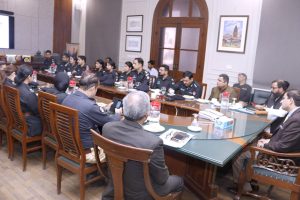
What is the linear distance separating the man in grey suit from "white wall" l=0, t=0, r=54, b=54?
279 inches

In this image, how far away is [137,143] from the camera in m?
1.56

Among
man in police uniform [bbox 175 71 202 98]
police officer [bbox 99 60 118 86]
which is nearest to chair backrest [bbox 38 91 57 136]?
police officer [bbox 99 60 118 86]

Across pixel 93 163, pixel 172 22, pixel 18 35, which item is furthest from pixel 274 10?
pixel 18 35

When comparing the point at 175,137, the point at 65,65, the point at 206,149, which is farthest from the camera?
the point at 65,65

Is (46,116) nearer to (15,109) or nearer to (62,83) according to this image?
(15,109)

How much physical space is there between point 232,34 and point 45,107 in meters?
4.48

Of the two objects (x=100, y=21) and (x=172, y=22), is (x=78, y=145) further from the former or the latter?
(x=100, y=21)

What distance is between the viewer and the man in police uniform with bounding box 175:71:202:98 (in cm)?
477

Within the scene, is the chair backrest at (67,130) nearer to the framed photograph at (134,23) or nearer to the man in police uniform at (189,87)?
the man in police uniform at (189,87)

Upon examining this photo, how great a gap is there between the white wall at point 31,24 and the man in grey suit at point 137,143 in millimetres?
7086

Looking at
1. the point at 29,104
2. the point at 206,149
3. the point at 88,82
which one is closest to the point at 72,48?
the point at 29,104

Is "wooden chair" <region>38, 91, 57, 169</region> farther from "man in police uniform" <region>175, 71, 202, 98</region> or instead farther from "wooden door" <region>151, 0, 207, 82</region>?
"wooden door" <region>151, 0, 207, 82</region>

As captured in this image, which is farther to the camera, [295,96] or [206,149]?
[295,96]

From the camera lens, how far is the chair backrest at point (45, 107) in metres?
2.64
